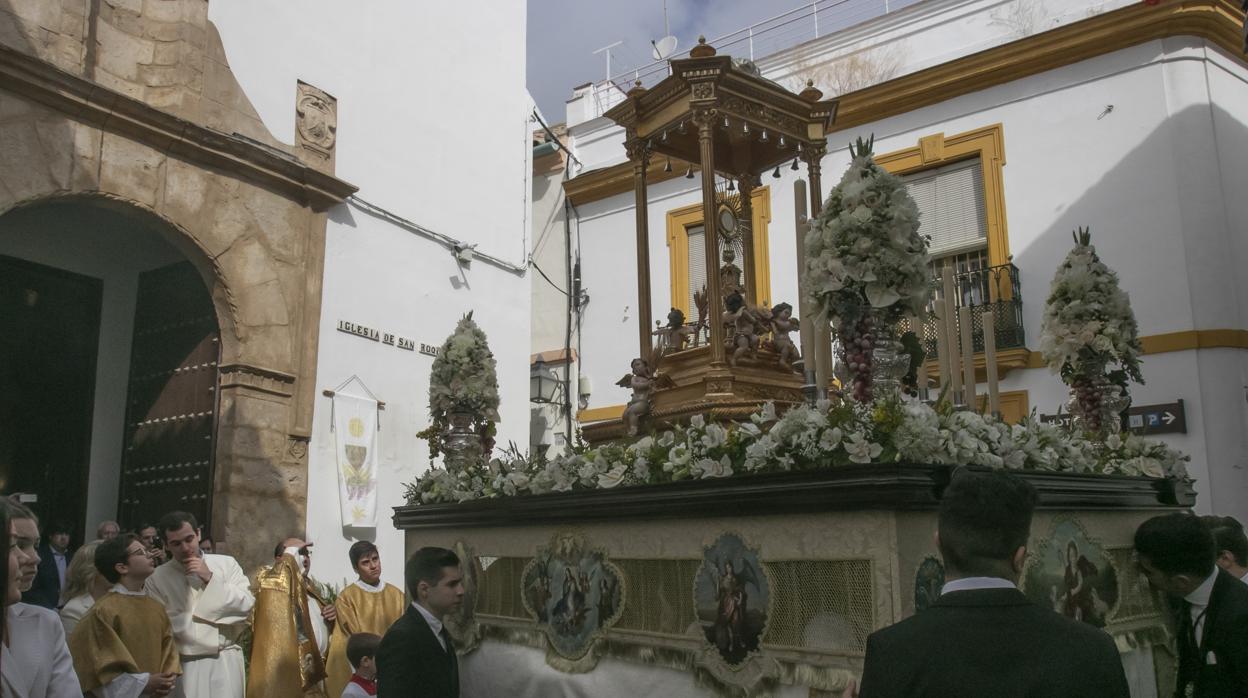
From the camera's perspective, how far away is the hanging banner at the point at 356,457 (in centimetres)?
837

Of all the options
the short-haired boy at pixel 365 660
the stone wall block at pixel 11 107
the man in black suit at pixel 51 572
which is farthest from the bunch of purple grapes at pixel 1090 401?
the stone wall block at pixel 11 107

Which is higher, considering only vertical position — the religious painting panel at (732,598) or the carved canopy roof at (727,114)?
the carved canopy roof at (727,114)

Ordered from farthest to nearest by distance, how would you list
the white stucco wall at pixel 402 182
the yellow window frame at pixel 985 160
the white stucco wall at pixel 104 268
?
the yellow window frame at pixel 985 160
the white stucco wall at pixel 402 182
the white stucco wall at pixel 104 268

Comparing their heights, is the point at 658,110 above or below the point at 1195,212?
below

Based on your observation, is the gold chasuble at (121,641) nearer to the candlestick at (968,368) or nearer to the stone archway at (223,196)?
the candlestick at (968,368)

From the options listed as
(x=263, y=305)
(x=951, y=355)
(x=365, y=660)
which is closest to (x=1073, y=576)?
(x=951, y=355)

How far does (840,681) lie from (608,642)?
3.07ft

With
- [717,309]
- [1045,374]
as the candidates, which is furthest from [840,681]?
[1045,374]

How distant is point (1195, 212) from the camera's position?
8.52m

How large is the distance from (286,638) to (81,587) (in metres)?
1.23

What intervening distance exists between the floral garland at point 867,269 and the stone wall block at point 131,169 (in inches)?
230

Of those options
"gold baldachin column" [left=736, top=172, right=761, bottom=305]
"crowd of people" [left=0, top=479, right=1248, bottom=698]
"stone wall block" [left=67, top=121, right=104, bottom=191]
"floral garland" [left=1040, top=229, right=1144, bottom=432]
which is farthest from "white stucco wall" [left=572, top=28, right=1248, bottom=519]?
"stone wall block" [left=67, top=121, right=104, bottom=191]

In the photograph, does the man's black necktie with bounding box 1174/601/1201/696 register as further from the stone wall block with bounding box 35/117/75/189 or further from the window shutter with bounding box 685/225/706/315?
the window shutter with bounding box 685/225/706/315

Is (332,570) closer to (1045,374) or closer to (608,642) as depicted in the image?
(608,642)
